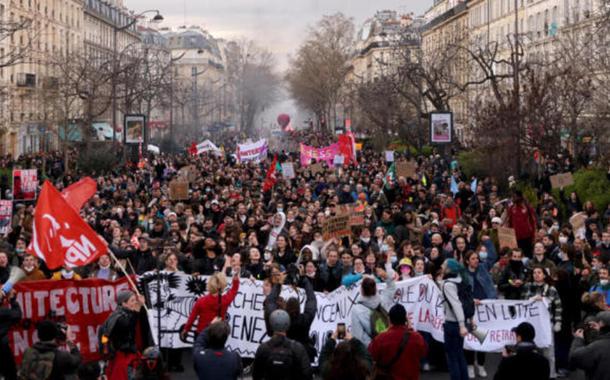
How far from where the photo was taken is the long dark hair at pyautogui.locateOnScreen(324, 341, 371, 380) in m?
8.37

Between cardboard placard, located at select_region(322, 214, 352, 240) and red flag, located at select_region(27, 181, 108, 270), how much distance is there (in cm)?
711

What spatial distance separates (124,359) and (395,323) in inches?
87.6

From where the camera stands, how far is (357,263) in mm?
13938

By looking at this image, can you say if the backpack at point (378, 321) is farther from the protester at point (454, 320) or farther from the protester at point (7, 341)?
the protester at point (7, 341)

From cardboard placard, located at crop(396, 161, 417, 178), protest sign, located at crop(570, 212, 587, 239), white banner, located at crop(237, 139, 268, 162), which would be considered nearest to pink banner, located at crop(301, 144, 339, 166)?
white banner, located at crop(237, 139, 268, 162)

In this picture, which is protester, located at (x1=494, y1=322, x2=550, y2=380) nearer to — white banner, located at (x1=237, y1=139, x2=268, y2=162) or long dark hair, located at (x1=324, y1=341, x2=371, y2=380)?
long dark hair, located at (x1=324, y1=341, x2=371, y2=380)

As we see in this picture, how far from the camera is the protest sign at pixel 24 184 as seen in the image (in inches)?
1021

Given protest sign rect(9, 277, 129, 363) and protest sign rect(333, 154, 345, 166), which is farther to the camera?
protest sign rect(333, 154, 345, 166)

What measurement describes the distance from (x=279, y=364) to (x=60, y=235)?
3814 mm

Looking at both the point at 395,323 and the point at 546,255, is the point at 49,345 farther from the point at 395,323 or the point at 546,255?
the point at 546,255

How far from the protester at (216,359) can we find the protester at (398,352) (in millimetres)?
1151

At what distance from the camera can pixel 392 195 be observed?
2792 cm

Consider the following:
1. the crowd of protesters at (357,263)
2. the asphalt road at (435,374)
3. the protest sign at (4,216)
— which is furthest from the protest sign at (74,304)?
the protest sign at (4,216)

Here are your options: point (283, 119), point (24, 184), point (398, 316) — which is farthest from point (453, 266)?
point (283, 119)
